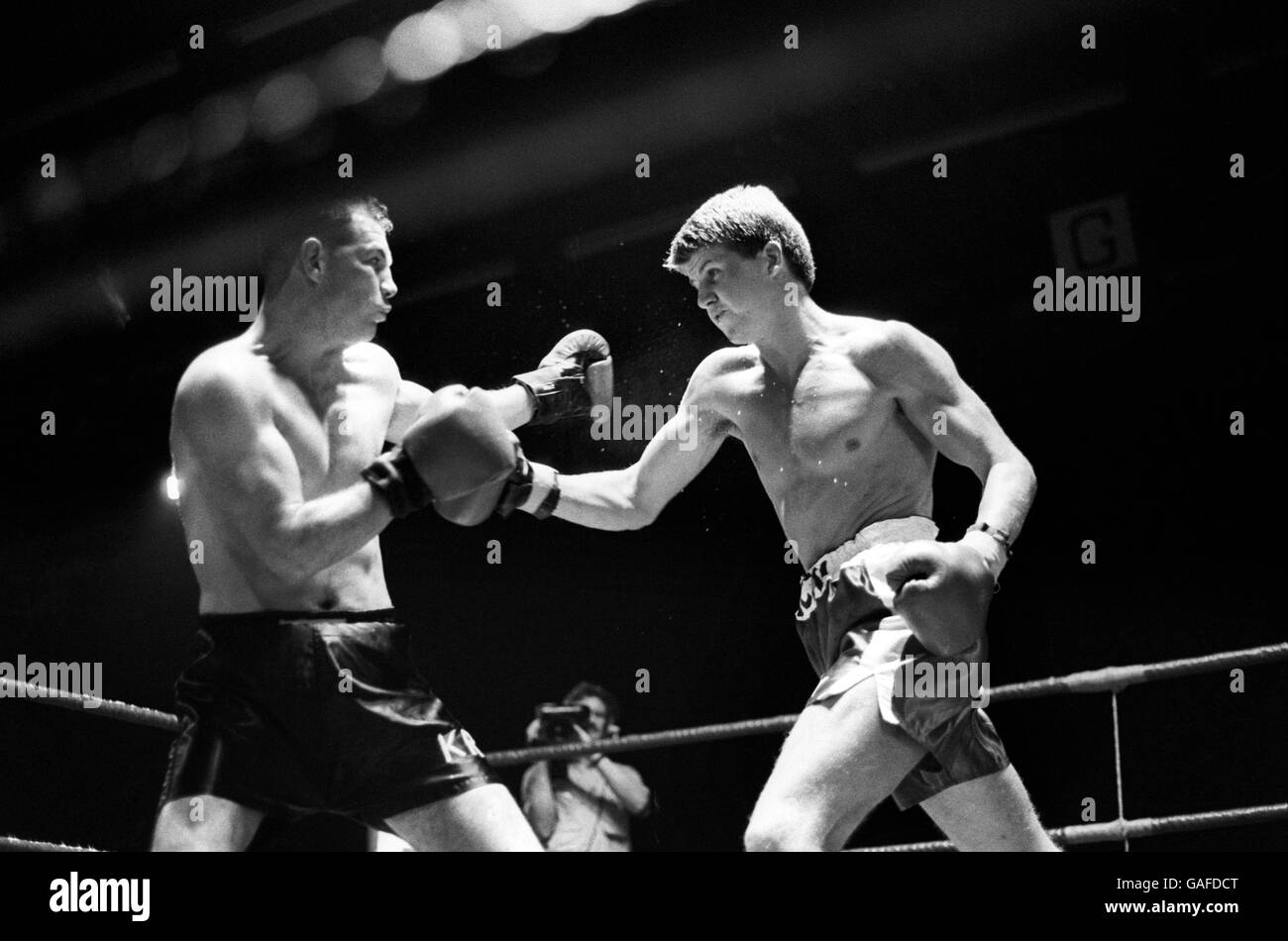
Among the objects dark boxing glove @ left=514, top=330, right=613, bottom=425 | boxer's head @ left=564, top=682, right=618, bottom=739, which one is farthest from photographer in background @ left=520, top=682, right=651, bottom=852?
dark boxing glove @ left=514, top=330, right=613, bottom=425

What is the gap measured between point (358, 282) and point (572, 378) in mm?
430

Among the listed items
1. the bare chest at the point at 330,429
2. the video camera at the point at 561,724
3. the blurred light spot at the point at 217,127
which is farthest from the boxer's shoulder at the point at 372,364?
the video camera at the point at 561,724

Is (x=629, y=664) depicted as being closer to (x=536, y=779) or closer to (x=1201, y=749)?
(x=536, y=779)

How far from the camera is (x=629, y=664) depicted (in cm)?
314

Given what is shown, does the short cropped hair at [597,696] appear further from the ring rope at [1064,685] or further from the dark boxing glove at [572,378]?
the dark boxing glove at [572,378]

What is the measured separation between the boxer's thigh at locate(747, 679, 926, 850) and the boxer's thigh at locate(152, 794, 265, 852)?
0.68m

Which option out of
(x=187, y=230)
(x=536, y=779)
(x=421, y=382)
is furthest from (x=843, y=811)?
(x=187, y=230)

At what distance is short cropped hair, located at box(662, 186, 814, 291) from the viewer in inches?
91.7

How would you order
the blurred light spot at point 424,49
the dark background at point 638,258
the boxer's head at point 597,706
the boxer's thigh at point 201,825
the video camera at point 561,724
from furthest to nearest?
the boxer's head at point 597,706 < the video camera at point 561,724 < the blurred light spot at point 424,49 < the dark background at point 638,258 < the boxer's thigh at point 201,825

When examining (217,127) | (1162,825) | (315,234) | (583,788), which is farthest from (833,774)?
(217,127)

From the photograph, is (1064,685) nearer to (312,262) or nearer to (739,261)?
(739,261)

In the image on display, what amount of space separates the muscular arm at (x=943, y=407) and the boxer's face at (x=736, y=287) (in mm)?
206

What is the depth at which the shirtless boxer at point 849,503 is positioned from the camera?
2.01m

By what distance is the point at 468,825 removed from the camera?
1968mm
